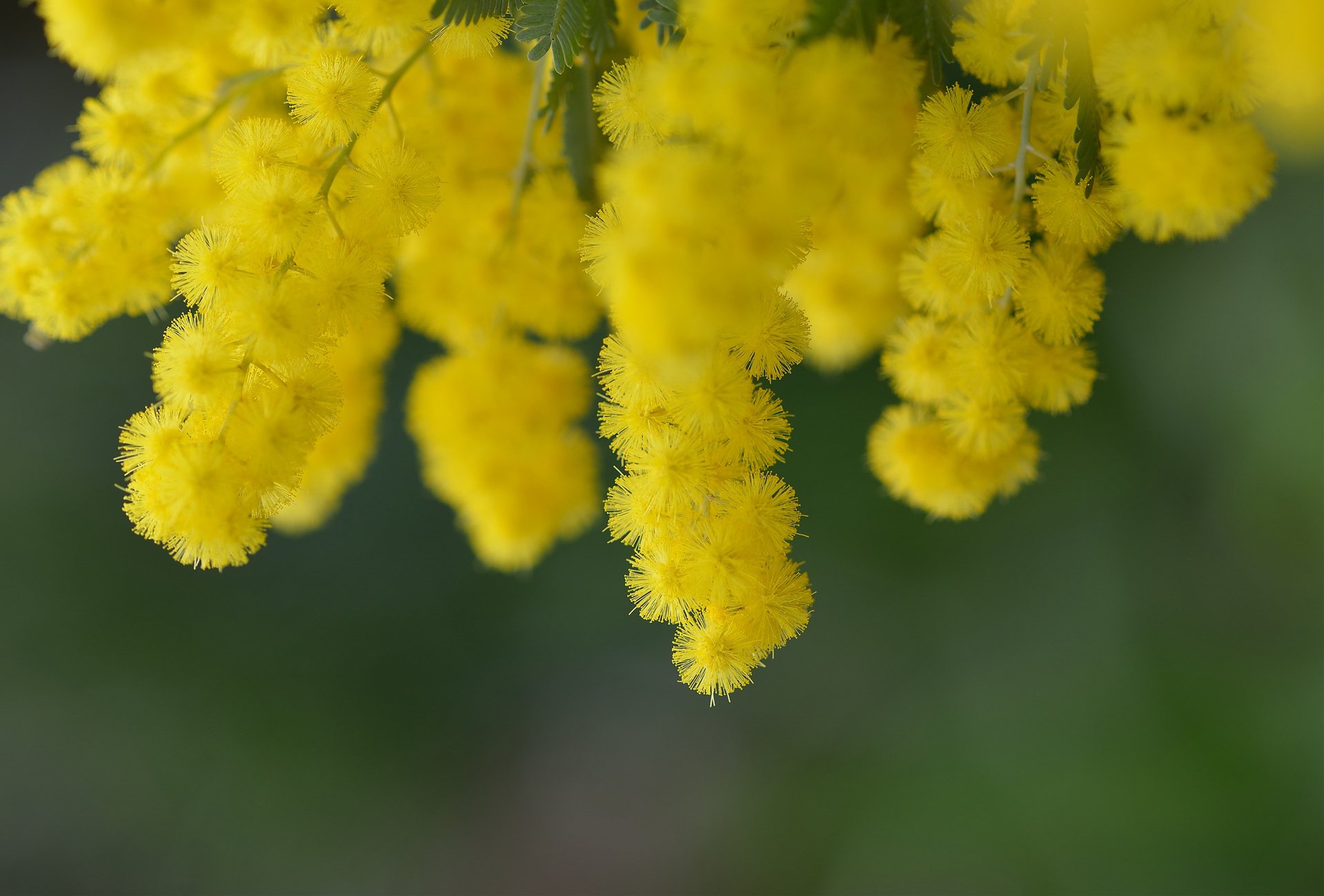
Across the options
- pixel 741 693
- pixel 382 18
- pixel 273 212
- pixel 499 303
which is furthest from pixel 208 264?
pixel 741 693

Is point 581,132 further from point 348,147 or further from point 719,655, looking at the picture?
point 719,655

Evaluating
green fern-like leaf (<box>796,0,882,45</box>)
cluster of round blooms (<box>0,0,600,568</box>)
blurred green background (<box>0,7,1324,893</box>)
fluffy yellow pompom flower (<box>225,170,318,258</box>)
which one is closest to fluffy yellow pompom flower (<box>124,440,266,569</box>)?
cluster of round blooms (<box>0,0,600,568</box>)

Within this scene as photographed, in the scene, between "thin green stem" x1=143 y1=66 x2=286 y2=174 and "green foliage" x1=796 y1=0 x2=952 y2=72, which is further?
"thin green stem" x1=143 y1=66 x2=286 y2=174

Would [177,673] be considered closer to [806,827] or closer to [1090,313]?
[806,827]

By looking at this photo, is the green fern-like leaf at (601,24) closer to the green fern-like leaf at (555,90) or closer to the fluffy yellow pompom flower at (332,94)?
the green fern-like leaf at (555,90)

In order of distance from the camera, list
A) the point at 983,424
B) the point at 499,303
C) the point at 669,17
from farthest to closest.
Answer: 1. the point at 499,303
2. the point at 983,424
3. the point at 669,17

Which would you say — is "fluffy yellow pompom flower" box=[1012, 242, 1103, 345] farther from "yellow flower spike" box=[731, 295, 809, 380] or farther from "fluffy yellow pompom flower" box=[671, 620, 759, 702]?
"fluffy yellow pompom flower" box=[671, 620, 759, 702]
